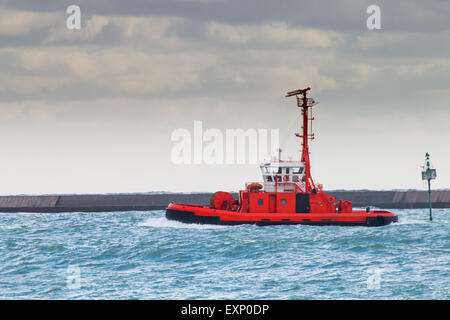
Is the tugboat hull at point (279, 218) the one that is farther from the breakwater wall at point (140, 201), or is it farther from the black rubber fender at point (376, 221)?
the breakwater wall at point (140, 201)

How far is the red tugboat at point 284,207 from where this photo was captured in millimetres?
41812

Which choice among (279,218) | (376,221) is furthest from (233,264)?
(376,221)

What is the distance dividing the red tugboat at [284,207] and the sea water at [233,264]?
1.02 metres

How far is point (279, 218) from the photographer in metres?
41.5

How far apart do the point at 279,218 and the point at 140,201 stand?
45.4 metres

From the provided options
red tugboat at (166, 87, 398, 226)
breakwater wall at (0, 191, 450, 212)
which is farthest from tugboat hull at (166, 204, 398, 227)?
breakwater wall at (0, 191, 450, 212)

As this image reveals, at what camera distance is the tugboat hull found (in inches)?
1638

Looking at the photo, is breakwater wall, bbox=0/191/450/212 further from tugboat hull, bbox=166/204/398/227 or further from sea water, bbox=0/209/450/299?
sea water, bbox=0/209/450/299

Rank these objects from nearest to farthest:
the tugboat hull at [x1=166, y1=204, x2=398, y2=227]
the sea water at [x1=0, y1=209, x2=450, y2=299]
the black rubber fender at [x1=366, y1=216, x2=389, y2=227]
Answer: the sea water at [x1=0, y1=209, x2=450, y2=299] → the tugboat hull at [x1=166, y1=204, x2=398, y2=227] → the black rubber fender at [x1=366, y1=216, x2=389, y2=227]

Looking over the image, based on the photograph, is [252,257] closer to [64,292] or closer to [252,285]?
[252,285]

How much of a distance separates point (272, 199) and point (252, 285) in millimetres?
22971

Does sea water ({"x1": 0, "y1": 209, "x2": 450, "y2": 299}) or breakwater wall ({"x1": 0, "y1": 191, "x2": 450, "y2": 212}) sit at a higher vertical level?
breakwater wall ({"x1": 0, "y1": 191, "x2": 450, "y2": 212})

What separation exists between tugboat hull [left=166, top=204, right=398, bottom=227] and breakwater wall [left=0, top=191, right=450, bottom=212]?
34.8 m

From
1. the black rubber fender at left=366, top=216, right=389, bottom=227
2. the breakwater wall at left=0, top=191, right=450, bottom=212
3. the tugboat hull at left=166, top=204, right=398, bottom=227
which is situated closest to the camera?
the tugboat hull at left=166, top=204, right=398, bottom=227
